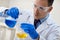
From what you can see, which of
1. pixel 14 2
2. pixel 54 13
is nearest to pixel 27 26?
pixel 54 13

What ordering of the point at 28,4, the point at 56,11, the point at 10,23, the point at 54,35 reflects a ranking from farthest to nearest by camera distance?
1. the point at 28,4
2. the point at 56,11
3. the point at 54,35
4. the point at 10,23

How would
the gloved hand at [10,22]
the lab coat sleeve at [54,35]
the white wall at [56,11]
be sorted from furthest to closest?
the white wall at [56,11], the lab coat sleeve at [54,35], the gloved hand at [10,22]

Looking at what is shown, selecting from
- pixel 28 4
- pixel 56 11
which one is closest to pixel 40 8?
pixel 56 11

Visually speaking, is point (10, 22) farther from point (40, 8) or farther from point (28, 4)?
point (28, 4)

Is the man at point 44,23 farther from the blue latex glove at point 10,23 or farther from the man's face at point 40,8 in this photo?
the blue latex glove at point 10,23

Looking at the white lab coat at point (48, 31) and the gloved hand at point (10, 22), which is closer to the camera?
the gloved hand at point (10, 22)

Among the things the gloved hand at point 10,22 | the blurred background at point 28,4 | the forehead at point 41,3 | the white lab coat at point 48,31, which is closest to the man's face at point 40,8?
the forehead at point 41,3

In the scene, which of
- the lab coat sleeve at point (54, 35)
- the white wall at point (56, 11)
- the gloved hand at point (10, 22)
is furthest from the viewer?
the white wall at point (56, 11)

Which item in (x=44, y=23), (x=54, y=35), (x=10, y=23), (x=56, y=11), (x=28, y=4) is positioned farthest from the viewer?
(x=28, y=4)

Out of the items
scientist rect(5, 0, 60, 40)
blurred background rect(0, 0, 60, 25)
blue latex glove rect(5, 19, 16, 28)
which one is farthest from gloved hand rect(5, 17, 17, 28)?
blurred background rect(0, 0, 60, 25)

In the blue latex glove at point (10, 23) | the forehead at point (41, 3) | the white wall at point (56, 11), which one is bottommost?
the white wall at point (56, 11)

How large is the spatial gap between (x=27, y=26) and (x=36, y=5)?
0.30 m

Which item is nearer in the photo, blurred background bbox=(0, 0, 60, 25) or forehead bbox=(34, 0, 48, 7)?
forehead bbox=(34, 0, 48, 7)

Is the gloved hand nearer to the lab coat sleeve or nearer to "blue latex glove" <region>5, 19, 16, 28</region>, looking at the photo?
"blue latex glove" <region>5, 19, 16, 28</region>
